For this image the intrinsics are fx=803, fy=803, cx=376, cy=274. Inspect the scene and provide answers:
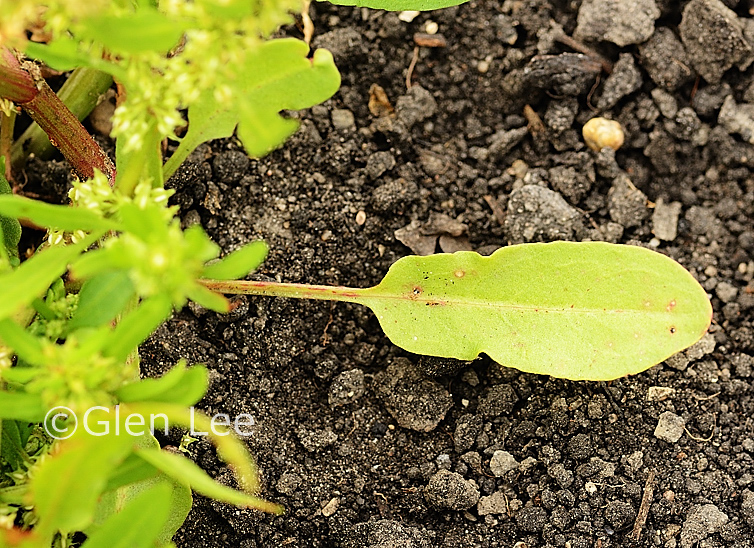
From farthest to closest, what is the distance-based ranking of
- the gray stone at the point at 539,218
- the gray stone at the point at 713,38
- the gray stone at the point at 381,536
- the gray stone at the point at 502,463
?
the gray stone at the point at 713,38
the gray stone at the point at 539,218
the gray stone at the point at 502,463
the gray stone at the point at 381,536

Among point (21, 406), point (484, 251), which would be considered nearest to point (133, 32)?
point (21, 406)

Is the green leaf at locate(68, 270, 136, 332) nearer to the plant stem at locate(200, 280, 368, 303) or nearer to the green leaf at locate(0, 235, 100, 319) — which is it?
the green leaf at locate(0, 235, 100, 319)

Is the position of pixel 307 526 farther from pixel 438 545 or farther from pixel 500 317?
pixel 500 317

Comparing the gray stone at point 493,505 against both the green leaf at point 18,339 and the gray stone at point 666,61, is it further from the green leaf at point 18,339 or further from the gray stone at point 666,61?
the gray stone at point 666,61

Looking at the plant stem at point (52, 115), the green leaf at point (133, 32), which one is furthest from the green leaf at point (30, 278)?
the plant stem at point (52, 115)

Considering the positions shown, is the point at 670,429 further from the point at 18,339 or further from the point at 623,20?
the point at 18,339
